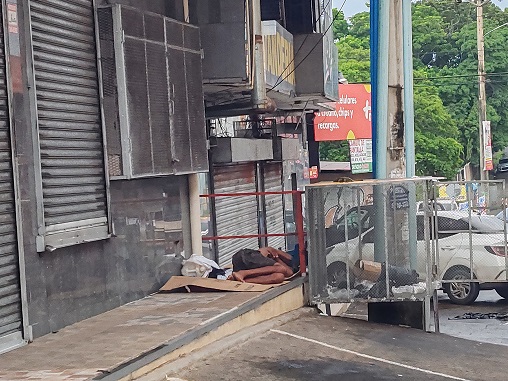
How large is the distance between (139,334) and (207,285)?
2703 mm

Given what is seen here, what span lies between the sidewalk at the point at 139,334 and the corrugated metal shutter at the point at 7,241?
260mm

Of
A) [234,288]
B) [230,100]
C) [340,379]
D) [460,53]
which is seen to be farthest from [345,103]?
[460,53]

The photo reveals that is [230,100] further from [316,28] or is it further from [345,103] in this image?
[345,103]

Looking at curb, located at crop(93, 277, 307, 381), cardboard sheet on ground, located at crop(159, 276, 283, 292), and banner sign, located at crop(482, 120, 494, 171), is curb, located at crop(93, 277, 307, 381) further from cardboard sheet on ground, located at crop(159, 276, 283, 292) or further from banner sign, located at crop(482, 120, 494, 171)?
banner sign, located at crop(482, 120, 494, 171)

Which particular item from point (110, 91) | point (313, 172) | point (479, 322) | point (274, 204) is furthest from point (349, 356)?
point (313, 172)

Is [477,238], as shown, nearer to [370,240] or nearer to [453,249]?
[453,249]

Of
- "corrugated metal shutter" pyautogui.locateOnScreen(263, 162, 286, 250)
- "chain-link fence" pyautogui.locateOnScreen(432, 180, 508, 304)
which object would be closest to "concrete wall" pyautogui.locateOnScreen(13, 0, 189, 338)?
"chain-link fence" pyautogui.locateOnScreen(432, 180, 508, 304)

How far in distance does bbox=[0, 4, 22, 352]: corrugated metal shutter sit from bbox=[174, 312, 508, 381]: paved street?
1.55m

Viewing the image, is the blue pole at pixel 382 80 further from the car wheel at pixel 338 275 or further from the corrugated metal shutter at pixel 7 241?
the corrugated metal shutter at pixel 7 241

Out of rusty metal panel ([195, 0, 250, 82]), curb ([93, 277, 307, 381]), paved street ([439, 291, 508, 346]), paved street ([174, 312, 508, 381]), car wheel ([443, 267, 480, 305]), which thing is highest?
rusty metal panel ([195, 0, 250, 82])

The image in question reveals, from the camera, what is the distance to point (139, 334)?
25.8ft

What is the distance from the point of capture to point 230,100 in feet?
47.5

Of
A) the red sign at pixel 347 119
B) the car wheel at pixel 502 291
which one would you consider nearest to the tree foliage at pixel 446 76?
the red sign at pixel 347 119

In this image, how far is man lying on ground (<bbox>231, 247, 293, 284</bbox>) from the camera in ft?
36.1
